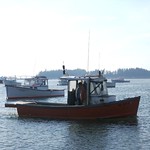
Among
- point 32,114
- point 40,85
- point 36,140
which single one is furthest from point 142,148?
Answer: point 40,85

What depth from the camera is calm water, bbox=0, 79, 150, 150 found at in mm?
20094

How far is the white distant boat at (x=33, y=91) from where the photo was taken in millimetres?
59844

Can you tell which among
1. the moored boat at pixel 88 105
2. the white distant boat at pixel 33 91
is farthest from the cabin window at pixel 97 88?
the white distant boat at pixel 33 91

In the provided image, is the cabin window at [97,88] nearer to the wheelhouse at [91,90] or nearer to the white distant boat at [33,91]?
the wheelhouse at [91,90]

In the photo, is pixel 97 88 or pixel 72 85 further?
pixel 72 85

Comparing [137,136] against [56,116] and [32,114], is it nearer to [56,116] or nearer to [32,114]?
[56,116]

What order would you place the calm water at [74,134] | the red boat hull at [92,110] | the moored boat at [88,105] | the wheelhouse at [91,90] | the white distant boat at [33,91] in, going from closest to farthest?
the calm water at [74,134] < the red boat hull at [92,110] < the moored boat at [88,105] < the wheelhouse at [91,90] < the white distant boat at [33,91]

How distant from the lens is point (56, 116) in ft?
96.9

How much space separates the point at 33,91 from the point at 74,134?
3747cm

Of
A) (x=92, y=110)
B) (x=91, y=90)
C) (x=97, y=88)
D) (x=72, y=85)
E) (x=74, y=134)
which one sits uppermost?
(x=72, y=85)

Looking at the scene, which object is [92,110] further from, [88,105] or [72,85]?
[72,85]

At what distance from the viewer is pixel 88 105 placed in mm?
28047

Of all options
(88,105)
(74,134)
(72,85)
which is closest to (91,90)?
(88,105)

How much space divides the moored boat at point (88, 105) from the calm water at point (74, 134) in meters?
0.76
